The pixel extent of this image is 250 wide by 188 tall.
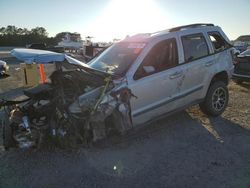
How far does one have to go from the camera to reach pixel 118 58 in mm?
5133

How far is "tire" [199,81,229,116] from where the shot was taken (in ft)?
19.3

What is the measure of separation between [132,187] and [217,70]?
3.63 m

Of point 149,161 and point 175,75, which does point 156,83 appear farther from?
point 149,161

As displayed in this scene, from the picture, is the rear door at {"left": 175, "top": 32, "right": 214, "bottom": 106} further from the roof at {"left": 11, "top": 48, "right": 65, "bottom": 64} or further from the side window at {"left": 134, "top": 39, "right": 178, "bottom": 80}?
the roof at {"left": 11, "top": 48, "right": 65, "bottom": 64}

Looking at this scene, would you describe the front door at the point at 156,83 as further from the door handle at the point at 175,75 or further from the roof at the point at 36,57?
the roof at the point at 36,57

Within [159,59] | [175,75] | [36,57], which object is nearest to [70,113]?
[36,57]

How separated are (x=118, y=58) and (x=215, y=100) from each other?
253 cm

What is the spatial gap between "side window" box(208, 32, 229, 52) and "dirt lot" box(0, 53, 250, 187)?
6.11 feet

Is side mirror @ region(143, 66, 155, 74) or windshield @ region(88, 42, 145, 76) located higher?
windshield @ region(88, 42, 145, 76)

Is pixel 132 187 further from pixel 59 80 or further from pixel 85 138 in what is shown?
pixel 59 80

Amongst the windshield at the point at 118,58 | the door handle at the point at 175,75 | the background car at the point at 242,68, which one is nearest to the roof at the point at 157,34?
the windshield at the point at 118,58

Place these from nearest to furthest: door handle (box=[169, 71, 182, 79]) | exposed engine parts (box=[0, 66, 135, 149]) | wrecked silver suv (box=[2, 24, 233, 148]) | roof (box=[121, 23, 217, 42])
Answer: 1. exposed engine parts (box=[0, 66, 135, 149])
2. wrecked silver suv (box=[2, 24, 233, 148])
3. door handle (box=[169, 71, 182, 79])
4. roof (box=[121, 23, 217, 42])

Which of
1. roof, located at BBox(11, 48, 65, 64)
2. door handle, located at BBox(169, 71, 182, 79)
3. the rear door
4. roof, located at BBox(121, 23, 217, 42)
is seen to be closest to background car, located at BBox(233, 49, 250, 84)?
roof, located at BBox(121, 23, 217, 42)

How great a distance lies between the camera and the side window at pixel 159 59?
461 cm
